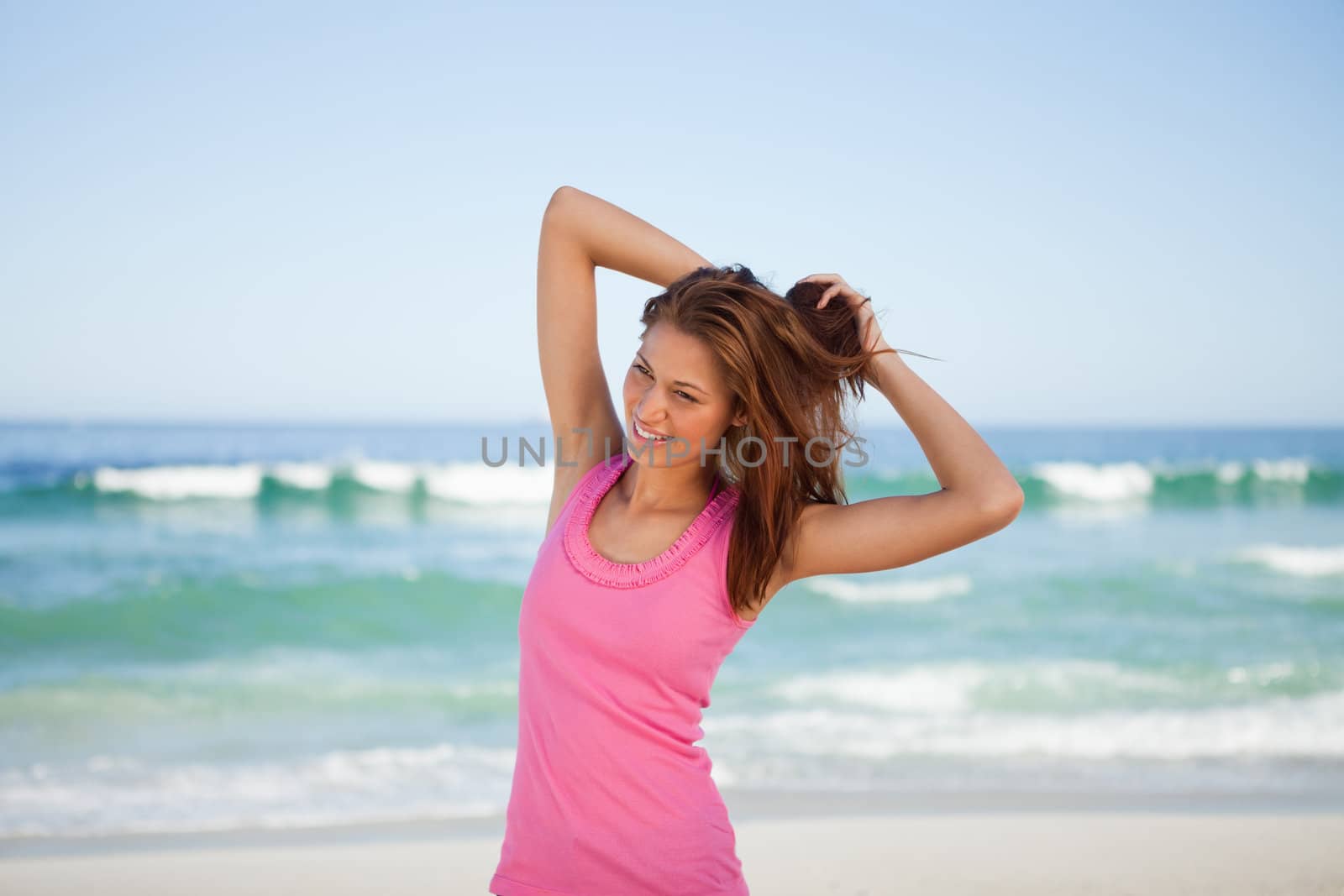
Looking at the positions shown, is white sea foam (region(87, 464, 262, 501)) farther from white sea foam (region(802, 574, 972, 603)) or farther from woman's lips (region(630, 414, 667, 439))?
woman's lips (region(630, 414, 667, 439))

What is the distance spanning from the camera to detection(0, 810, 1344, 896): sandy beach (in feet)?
13.4

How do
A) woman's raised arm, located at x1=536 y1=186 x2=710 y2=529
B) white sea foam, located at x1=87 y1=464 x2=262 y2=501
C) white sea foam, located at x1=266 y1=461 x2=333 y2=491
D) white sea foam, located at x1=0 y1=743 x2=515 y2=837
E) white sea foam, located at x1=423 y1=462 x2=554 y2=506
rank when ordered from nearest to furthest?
woman's raised arm, located at x1=536 y1=186 x2=710 y2=529 → white sea foam, located at x1=0 y1=743 x2=515 y2=837 → white sea foam, located at x1=87 y1=464 x2=262 y2=501 → white sea foam, located at x1=266 y1=461 x2=333 y2=491 → white sea foam, located at x1=423 y1=462 x2=554 y2=506

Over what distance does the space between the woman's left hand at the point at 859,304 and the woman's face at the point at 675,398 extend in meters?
0.26

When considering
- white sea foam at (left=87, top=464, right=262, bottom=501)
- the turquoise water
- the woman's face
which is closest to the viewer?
the woman's face

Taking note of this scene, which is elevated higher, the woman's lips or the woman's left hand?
the woman's left hand

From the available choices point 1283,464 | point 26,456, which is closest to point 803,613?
point 1283,464

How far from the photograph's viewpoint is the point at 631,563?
198 cm

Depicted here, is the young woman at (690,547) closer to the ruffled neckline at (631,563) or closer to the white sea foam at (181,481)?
the ruffled neckline at (631,563)

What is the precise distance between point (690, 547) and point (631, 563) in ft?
0.36

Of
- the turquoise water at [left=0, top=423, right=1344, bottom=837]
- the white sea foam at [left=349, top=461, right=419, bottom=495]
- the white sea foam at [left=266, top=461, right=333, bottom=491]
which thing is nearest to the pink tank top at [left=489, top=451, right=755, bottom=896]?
the turquoise water at [left=0, top=423, right=1344, bottom=837]

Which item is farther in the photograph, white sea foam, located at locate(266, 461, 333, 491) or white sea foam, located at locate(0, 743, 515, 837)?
white sea foam, located at locate(266, 461, 333, 491)

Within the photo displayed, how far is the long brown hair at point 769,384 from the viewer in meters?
1.94

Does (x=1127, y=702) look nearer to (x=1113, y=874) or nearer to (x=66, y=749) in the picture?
(x=1113, y=874)

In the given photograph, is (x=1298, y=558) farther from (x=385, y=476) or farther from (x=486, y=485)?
(x=385, y=476)
